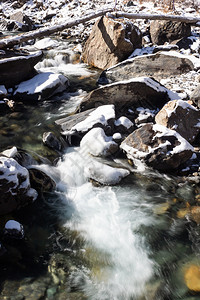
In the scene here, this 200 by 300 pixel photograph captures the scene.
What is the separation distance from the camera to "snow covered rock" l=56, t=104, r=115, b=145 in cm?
567

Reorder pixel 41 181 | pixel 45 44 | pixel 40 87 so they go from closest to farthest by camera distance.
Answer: pixel 41 181 → pixel 40 87 → pixel 45 44

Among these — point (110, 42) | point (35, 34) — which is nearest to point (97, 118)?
point (110, 42)

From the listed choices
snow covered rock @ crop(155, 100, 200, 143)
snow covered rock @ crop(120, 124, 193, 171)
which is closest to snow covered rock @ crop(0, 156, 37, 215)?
snow covered rock @ crop(120, 124, 193, 171)

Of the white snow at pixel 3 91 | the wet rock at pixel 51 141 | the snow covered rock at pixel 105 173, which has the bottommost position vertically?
the snow covered rock at pixel 105 173

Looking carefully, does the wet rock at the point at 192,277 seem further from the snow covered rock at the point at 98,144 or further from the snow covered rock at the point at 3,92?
the snow covered rock at the point at 3,92

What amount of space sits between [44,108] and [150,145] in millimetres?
3551

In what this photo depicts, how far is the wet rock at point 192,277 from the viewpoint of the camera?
121 inches

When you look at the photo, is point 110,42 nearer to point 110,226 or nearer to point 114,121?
point 114,121

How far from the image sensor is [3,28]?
15.8 meters

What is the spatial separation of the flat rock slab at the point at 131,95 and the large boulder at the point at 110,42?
335 centimetres

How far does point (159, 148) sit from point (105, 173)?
45.0 inches

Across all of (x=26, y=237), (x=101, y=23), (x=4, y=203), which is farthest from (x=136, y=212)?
(x=101, y=23)

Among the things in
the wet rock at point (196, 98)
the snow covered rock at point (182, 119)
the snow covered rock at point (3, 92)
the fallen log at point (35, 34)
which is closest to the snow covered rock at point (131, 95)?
the wet rock at point (196, 98)

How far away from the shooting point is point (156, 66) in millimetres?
8234
